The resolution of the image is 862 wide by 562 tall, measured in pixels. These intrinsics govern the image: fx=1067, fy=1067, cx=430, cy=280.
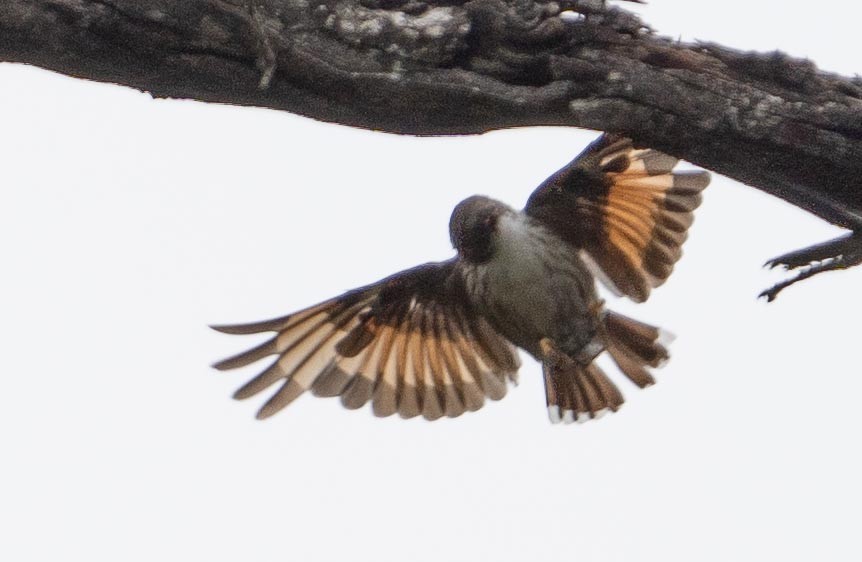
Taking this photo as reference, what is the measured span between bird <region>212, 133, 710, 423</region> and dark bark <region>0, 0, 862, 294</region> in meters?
1.08

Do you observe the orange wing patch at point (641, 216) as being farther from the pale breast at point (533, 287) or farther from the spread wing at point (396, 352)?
the spread wing at point (396, 352)

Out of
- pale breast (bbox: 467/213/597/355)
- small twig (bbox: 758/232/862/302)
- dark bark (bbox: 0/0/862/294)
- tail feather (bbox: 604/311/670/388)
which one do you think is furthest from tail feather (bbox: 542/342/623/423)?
dark bark (bbox: 0/0/862/294)

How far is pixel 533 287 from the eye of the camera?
4.54 metres

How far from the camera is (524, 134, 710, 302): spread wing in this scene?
4453mm

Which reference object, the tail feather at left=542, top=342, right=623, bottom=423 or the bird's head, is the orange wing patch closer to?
the bird's head

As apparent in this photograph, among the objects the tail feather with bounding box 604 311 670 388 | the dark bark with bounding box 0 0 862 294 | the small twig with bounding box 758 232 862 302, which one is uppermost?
the dark bark with bounding box 0 0 862 294

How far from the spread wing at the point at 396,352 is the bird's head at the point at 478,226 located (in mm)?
232

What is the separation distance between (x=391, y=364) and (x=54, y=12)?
2.70 m

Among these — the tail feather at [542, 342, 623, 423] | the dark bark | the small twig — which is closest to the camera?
the dark bark

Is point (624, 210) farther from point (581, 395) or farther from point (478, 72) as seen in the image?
point (478, 72)

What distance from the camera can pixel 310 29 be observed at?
2965 mm

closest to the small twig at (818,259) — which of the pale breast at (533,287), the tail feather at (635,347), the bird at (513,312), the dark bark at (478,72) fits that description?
the dark bark at (478,72)

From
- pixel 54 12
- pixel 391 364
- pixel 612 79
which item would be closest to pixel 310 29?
pixel 54 12

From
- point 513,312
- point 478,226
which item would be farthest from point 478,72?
point 513,312
